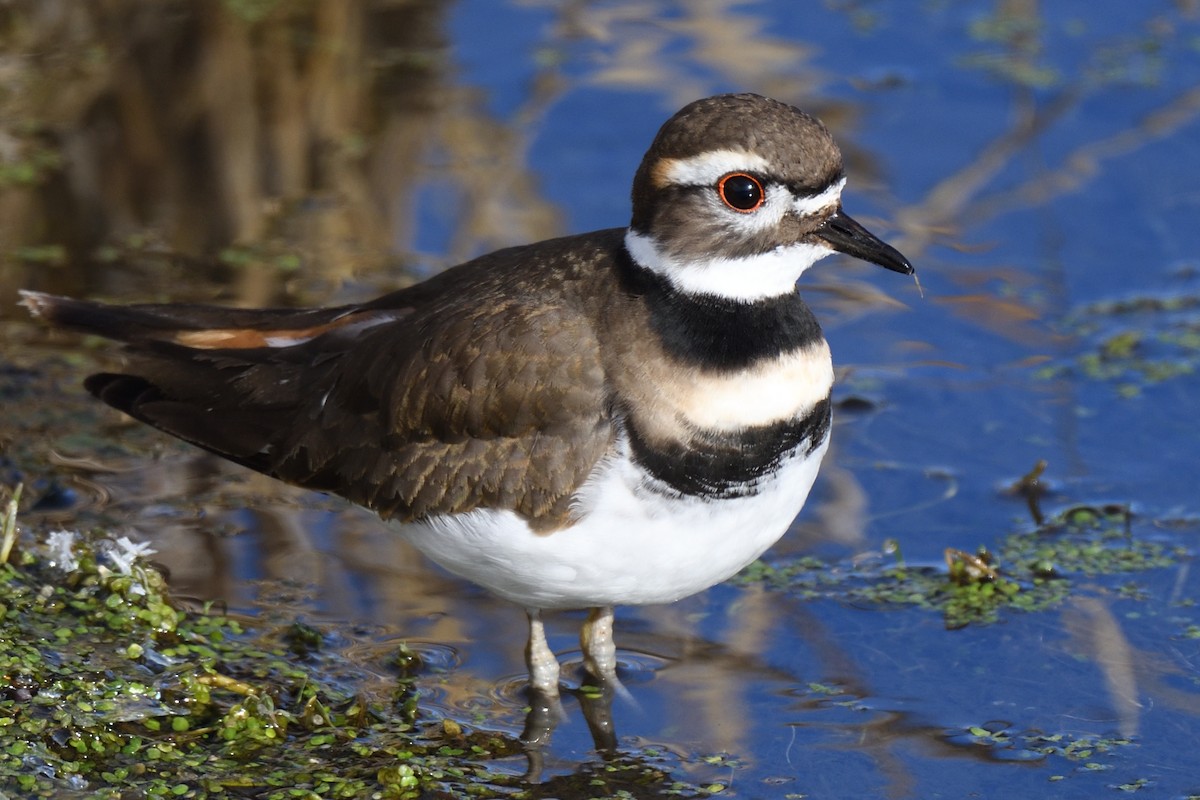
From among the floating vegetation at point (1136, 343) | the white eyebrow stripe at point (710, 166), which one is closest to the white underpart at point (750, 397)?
the white eyebrow stripe at point (710, 166)

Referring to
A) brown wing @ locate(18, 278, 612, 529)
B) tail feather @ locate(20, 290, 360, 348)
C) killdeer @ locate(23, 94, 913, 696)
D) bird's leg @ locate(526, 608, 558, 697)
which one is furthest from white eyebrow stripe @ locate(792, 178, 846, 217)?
tail feather @ locate(20, 290, 360, 348)

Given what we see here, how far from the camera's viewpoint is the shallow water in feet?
20.9

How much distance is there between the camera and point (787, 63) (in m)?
10.9

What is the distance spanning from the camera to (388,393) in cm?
604

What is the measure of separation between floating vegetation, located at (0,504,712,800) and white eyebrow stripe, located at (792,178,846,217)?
6.41 feet

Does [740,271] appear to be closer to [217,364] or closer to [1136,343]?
[217,364]

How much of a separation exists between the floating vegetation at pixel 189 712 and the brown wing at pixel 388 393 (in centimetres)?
62

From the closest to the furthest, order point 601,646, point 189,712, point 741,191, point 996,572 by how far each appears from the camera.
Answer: point 741,191
point 189,712
point 601,646
point 996,572

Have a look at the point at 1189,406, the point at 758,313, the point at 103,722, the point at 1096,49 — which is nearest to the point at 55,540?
the point at 103,722

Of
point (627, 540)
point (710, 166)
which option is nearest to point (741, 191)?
point (710, 166)

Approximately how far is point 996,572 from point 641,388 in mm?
2161

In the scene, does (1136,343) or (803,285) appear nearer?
(1136,343)

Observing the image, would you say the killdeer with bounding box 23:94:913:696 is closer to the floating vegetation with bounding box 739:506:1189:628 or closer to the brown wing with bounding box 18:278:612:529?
the brown wing with bounding box 18:278:612:529

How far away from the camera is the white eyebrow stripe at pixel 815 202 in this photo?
18.3 feet
